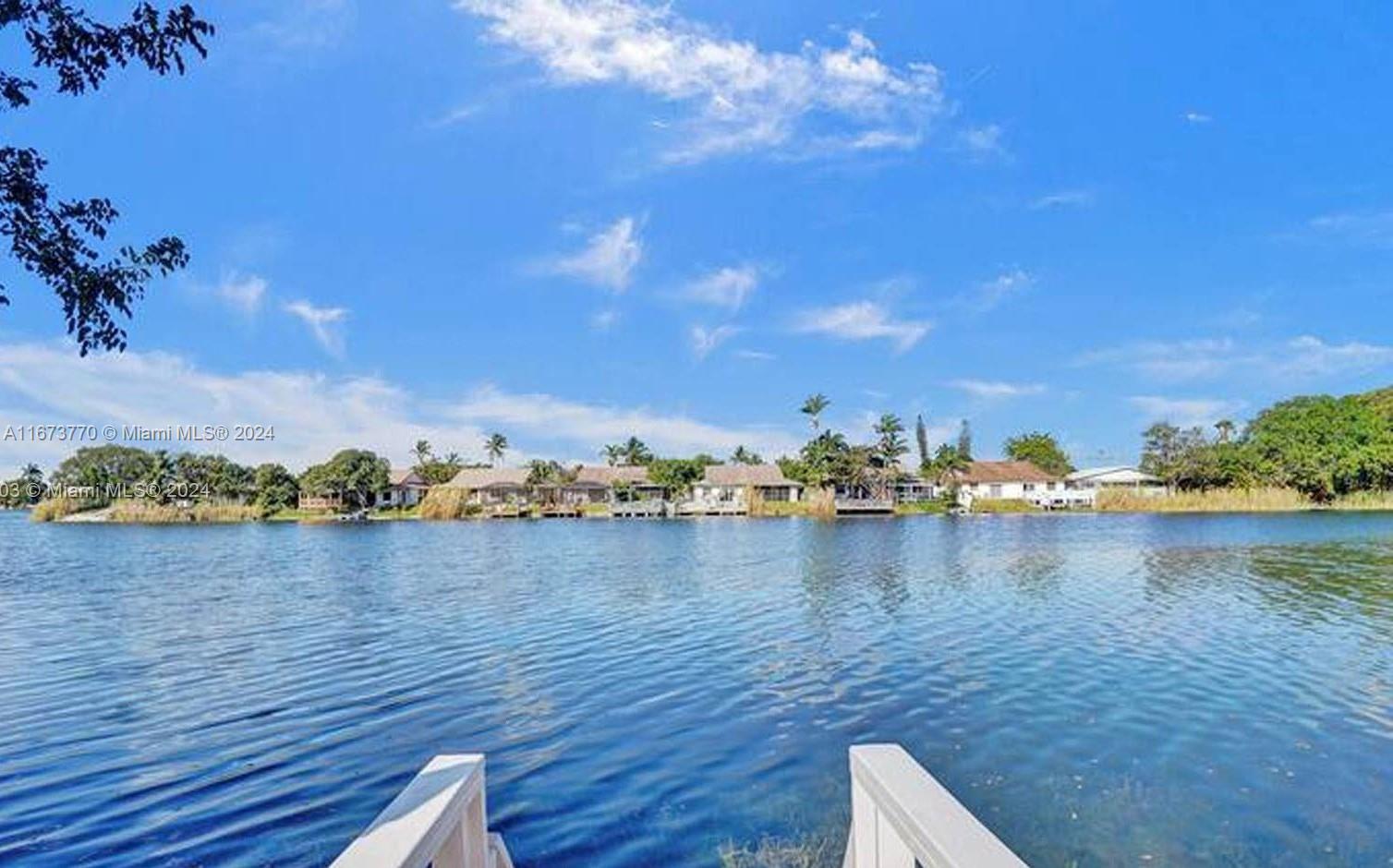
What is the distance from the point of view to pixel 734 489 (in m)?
90.0

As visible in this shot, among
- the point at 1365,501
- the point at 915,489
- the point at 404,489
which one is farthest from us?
the point at 404,489

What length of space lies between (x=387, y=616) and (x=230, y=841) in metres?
12.5

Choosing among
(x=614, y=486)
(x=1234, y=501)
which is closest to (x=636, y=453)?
(x=614, y=486)

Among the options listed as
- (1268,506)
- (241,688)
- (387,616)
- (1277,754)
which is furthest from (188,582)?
(1268,506)

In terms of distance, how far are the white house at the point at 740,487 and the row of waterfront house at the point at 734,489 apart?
10cm

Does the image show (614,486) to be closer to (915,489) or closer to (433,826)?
(915,489)

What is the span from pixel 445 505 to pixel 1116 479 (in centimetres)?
7284

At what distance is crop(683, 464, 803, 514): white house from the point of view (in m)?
88.3

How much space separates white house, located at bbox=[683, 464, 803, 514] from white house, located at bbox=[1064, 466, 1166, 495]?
107 ft

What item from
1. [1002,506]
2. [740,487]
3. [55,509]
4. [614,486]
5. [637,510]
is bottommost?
[1002,506]

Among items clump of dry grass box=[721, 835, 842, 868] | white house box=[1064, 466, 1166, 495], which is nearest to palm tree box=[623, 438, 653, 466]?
white house box=[1064, 466, 1166, 495]

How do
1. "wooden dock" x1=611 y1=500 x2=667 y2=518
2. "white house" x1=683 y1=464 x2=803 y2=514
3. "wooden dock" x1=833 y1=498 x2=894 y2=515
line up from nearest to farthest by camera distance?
"wooden dock" x1=833 y1=498 x2=894 y2=515, "wooden dock" x1=611 y1=500 x2=667 y2=518, "white house" x1=683 y1=464 x2=803 y2=514

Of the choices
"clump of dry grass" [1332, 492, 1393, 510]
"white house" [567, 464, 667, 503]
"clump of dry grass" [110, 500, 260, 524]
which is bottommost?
"clump of dry grass" [1332, 492, 1393, 510]

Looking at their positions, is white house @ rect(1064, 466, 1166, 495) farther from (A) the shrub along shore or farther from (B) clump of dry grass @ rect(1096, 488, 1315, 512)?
(B) clump of dry grass @ rect(1096, 488, 1315, 512)
